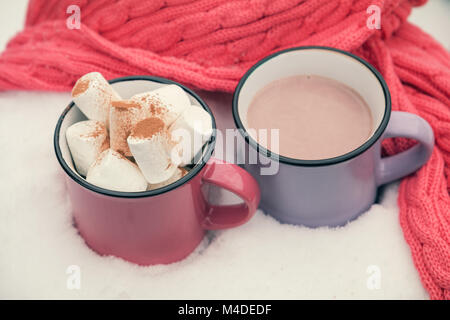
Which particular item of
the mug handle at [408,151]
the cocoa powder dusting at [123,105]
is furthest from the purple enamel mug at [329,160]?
the cocoa powder dusting at [123,105]

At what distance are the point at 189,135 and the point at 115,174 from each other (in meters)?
0.07

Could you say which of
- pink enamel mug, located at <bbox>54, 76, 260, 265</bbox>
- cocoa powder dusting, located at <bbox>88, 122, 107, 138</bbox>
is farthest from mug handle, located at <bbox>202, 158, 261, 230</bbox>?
cocoa powder dusting, located at <bbox>88, 122, 107, 138</bbox>

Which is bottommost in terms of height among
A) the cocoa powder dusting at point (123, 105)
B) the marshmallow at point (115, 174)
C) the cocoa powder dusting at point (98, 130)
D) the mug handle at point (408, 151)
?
the mug handle at point (408, 151)

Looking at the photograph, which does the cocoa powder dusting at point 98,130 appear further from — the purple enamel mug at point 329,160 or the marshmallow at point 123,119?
the purple enamel mug at point 329,160

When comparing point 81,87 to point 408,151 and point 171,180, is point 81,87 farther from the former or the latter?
point 408,151

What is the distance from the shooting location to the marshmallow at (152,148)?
41 cm

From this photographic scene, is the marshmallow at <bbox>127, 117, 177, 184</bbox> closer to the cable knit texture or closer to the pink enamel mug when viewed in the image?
the pink enamel mug

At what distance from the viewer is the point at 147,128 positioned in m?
0.42

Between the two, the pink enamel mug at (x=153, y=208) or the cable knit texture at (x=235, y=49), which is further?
the cable knit texture at (x=235, y=49)

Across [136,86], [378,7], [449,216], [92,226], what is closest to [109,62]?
[136,86]

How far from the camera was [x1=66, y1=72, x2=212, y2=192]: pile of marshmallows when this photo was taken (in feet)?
1.38

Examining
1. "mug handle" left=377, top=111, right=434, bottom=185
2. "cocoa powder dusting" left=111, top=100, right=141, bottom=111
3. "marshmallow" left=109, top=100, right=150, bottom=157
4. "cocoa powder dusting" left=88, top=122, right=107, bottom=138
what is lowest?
"mug handle" left=377, top=111, right=434, bottom=185

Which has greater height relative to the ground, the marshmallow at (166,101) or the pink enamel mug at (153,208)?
the marshmallow at (166,101)

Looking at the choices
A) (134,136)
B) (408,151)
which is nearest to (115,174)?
(134,136)
